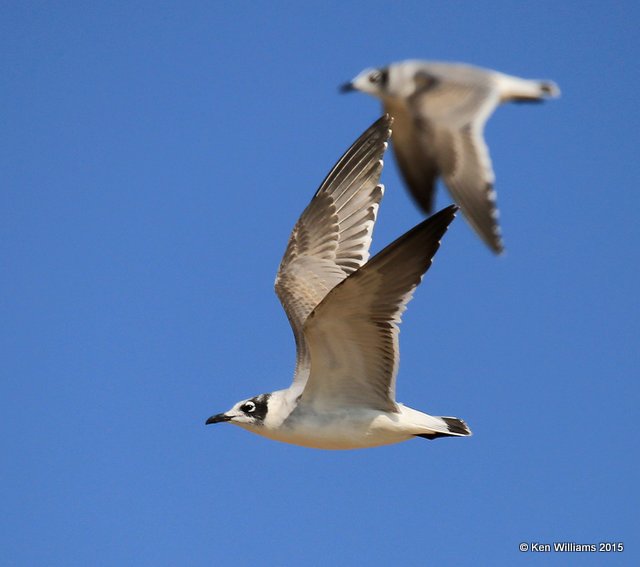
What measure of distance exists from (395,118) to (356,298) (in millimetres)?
2005

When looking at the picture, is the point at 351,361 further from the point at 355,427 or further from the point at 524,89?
the point at 524,89

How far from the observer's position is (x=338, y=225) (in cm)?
1252

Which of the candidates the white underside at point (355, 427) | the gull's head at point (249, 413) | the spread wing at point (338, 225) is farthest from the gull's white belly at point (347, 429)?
the spread wing at point (338, 225)

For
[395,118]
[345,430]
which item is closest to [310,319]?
[345,430]

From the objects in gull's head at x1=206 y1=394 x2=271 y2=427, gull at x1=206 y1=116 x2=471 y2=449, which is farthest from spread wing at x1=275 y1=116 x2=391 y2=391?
gull's head at x1=206 y1=394 x2=271 y2=427

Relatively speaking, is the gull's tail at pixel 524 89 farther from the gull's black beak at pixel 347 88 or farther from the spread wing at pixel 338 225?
the spread wing at pixel 338 225

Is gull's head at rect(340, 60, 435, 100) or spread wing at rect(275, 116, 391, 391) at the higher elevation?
spread wing at rect(275, 116, 391, 391)

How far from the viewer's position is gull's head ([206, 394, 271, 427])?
34.4ft

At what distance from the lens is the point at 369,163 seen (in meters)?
12.5

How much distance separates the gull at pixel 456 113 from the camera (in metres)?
7.12

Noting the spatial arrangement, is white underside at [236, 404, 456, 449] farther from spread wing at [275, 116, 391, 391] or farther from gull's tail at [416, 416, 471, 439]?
spread wing at [275, 116, 391, 391]

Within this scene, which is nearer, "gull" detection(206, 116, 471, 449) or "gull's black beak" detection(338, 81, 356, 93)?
"gull's black beak" detection(338, 81, 356, 93)

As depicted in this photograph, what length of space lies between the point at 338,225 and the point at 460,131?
17.4ft

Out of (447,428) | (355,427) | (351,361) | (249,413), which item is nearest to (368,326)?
(351,361)
